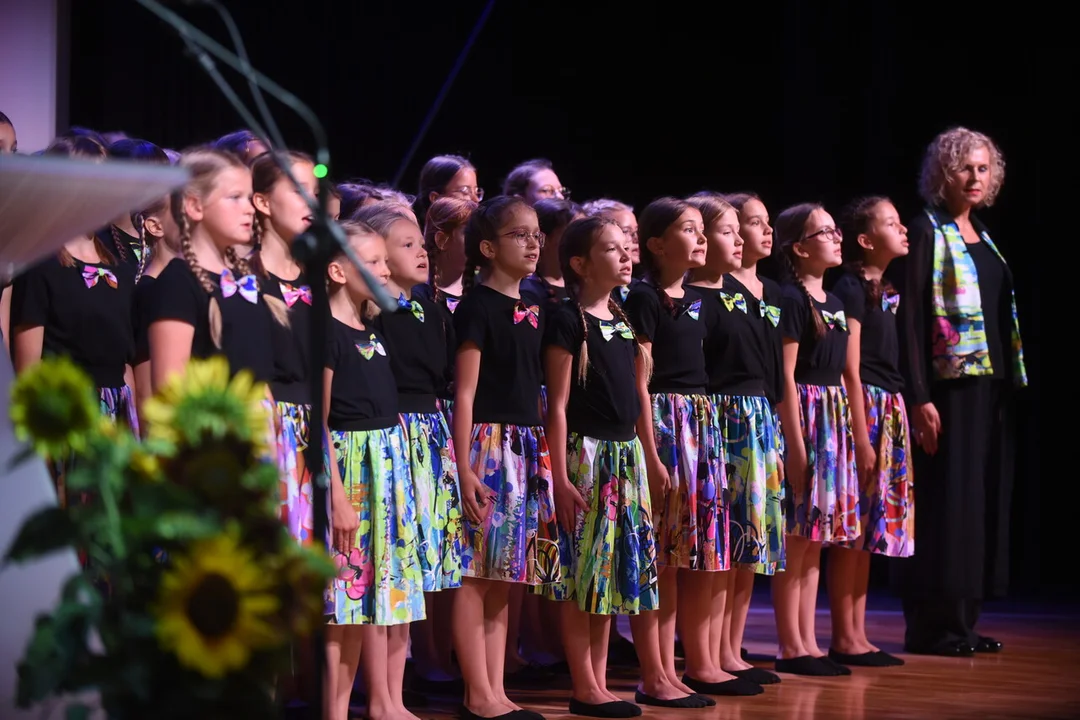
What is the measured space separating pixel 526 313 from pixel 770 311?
898 mm

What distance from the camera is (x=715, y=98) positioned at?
5688 millimetres

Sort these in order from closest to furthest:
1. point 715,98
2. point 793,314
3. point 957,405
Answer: point 793,314 → point 957,405 → point 715,98

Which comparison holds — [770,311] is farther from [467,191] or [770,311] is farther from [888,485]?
[467,191]

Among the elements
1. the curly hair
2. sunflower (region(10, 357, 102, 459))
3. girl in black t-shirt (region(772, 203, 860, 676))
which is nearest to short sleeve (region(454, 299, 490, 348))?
girl in black t-shirt (region(772, 203, 860, 676))

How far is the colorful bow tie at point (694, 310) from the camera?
366 centimetres

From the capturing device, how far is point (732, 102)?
5.69 metres

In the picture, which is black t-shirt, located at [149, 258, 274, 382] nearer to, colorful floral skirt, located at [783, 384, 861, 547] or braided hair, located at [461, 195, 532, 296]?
braided hair, located at [461, 195, 532, 296]

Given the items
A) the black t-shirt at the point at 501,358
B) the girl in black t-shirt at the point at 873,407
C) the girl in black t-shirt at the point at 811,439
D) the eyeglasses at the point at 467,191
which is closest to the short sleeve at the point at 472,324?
the black t-shirt at the point at 501,358

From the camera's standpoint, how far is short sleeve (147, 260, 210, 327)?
248 centimetres

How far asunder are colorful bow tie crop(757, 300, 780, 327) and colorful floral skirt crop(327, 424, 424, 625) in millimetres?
1317

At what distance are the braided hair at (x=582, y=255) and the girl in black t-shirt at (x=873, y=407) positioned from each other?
→ 3.33 feet

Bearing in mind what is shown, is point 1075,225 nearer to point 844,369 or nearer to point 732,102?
point 732,102

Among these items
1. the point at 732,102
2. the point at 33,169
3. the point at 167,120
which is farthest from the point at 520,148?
the point at 33,169

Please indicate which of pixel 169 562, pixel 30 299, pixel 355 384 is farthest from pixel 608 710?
pixel 169 562
